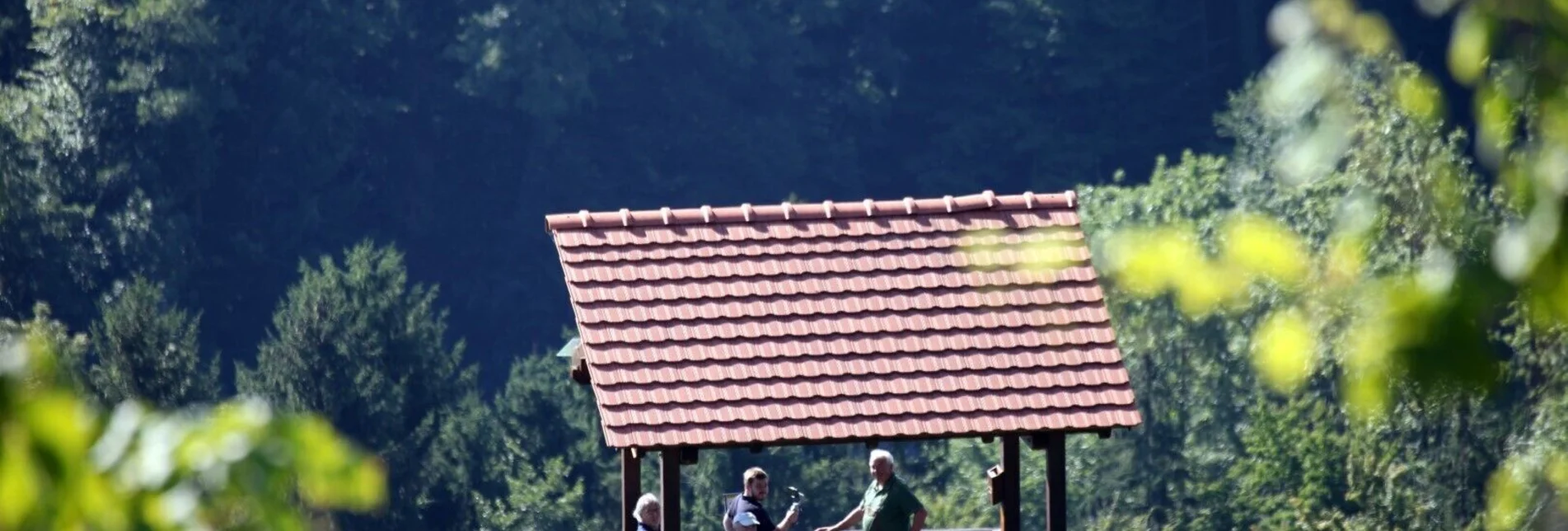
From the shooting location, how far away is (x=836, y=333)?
361 inches

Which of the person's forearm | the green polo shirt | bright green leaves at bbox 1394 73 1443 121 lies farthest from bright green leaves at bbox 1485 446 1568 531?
the person's forearm

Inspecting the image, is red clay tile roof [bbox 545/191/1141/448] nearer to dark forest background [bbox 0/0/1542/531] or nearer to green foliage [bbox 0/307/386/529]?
green foliage [bbox 0/307/386/529]

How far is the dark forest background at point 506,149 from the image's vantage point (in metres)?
36.3

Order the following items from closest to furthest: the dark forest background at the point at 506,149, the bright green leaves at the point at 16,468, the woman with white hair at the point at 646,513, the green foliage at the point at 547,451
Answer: the bright green leaves at the point at 16,468, the woman with white hair at the point at 646,513, the green foliage at the point at 547,451, the dark forest background at the point at 506,149

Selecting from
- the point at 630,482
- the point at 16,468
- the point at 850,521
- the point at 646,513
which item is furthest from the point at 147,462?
the point at 646,513

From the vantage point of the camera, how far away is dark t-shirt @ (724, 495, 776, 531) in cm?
941

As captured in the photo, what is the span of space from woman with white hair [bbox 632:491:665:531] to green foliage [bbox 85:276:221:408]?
23918 mm

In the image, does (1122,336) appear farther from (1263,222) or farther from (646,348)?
(1263,222)

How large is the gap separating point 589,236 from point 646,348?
576 millimetres

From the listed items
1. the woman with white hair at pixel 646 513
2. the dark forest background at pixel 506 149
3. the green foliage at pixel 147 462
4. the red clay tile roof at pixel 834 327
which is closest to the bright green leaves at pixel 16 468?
the green foliage at pixel 147 462

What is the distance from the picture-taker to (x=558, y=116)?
5228cm

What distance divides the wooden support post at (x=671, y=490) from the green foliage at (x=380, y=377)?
1018 inches

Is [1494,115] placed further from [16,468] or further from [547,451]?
[547,451]

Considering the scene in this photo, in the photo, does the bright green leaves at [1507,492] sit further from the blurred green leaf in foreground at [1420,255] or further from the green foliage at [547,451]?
the green foliage at [547,451]
